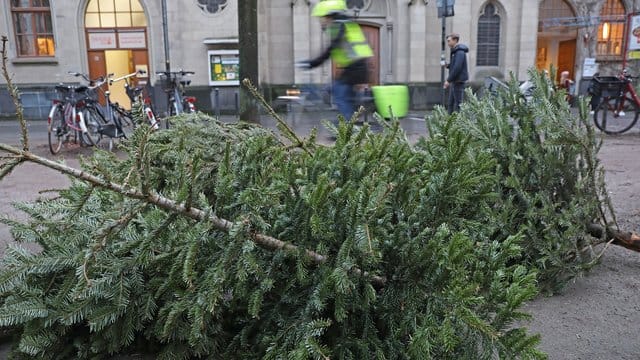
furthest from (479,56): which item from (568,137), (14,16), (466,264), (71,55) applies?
(466,264)

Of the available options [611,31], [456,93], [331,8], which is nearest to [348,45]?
[331,8]

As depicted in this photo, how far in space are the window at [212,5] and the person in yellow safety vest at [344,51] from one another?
13.6 metres

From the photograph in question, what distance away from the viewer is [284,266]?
2.06 metres

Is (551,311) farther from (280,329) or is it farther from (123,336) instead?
(123,336)

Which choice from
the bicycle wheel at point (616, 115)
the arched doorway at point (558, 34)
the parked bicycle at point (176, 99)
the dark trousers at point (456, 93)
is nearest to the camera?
the bicycle wheel at point (616, 115)

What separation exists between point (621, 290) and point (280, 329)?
7.38 ft

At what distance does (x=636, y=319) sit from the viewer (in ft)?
9.41

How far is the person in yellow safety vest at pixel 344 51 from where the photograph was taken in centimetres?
554

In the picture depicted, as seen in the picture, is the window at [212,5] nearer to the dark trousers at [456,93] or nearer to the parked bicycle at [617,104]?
the dark trousers at [456,93]

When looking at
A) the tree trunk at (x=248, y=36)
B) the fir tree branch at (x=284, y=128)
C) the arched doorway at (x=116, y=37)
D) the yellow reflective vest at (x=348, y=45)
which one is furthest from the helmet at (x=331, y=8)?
the arched doorway at (x=116, y=37)

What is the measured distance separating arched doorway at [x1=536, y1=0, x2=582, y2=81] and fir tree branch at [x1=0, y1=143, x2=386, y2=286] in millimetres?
19655

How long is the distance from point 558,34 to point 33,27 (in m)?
18.9

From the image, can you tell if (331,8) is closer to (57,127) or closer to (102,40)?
(57,127)

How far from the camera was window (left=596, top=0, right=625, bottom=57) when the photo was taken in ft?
67.8
